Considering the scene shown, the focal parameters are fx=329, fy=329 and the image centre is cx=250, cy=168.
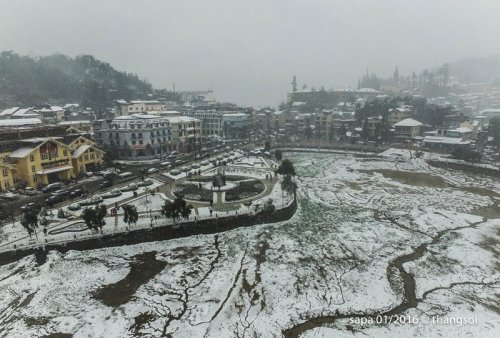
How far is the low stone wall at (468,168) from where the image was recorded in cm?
5528

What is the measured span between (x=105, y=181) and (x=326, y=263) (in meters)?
33.3

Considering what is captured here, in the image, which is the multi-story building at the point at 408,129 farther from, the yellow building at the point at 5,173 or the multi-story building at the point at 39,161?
the yellow building at the point at 5,173

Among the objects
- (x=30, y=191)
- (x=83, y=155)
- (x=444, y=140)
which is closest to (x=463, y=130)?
(x=444, y=140)

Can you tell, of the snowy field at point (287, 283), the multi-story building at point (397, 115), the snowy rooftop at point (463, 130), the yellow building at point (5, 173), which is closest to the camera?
the snowy field at point (287, 283)

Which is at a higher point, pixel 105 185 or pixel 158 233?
pixel 105 185

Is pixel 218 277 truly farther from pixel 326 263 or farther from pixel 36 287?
pixel 36 287

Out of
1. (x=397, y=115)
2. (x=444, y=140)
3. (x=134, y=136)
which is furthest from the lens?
(x=397, y=115)

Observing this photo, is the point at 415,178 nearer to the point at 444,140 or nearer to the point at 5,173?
the point at 444,140

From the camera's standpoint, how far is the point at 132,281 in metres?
24.9

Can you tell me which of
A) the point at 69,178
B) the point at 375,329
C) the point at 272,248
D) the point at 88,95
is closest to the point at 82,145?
the point at 69,178

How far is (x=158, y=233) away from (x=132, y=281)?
281 inches

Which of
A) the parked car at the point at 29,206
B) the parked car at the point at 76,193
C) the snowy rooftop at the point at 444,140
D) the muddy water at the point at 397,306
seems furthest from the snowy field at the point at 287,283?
the snowy rooftop at the point at 444,140

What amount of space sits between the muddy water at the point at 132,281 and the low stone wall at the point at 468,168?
55766mm

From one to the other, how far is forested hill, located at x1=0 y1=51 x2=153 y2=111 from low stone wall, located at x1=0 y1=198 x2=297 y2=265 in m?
79.1
